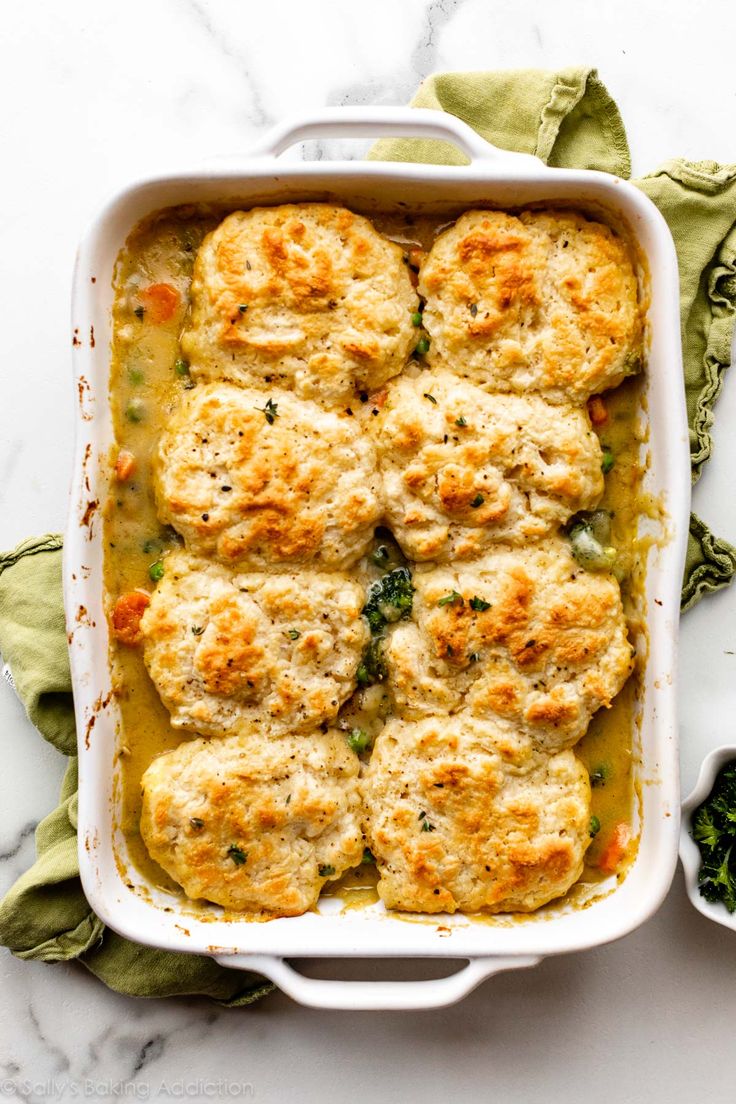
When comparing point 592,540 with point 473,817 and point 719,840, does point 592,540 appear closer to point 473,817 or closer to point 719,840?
point 473,817

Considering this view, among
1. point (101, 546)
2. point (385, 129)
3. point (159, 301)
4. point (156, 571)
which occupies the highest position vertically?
point (385, 129)

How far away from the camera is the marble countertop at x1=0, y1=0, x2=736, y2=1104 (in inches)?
132

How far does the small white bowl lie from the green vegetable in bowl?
2.30 feet

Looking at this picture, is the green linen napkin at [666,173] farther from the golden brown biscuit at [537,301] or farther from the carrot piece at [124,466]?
the carrot piece at [124,466]

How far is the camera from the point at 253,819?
294 centimetres

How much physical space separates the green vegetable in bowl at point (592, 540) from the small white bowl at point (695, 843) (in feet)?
2.30

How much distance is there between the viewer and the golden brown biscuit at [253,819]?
2936 mm

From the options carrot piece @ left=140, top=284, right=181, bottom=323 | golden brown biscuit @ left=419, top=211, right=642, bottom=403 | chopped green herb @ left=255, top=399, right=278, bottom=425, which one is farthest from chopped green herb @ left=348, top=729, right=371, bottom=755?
carrot piece @ left=140, top=284, right=181, bottom=323

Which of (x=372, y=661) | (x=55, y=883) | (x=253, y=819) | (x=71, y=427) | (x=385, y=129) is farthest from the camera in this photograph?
(x=71, y=427)

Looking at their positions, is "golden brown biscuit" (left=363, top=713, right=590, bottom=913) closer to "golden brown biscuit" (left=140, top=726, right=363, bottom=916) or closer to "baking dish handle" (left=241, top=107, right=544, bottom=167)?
"golden brown biscuit" (left=140, top=726, right=363, bottom=916)

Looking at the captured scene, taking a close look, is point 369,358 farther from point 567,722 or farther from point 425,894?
point 425,894

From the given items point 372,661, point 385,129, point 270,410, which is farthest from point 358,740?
point 385,129

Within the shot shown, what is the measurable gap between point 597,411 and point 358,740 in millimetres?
1283

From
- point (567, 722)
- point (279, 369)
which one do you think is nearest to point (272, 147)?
point (279, 369)
